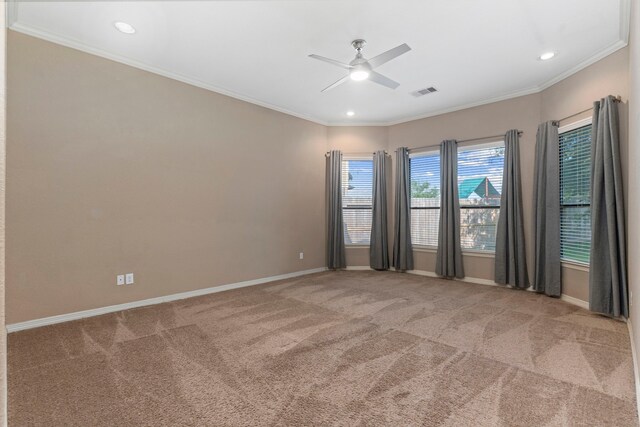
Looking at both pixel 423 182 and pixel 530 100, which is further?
pixel 423 182

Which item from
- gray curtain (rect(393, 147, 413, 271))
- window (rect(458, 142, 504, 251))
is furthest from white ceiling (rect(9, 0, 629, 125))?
gray curtain (rect(393, 147, 413, 271))

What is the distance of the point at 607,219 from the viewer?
130 inches

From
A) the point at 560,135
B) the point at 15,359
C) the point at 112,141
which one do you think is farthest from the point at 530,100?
the point at 15,359

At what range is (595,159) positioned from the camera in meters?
3.45

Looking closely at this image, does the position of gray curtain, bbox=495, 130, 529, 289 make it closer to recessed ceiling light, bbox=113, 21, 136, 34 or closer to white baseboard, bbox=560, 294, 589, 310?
white baseboard, bbox=560, 294, 589, 310

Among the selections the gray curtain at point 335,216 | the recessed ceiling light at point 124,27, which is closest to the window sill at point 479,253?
the gray curtain at point 335,216

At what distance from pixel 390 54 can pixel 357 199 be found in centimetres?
365

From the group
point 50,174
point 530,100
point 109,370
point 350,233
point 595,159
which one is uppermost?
point 530,100

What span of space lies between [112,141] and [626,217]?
18.8 feet

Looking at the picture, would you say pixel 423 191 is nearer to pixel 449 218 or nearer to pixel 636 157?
pixel 449 218

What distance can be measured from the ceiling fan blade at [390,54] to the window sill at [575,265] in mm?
3462

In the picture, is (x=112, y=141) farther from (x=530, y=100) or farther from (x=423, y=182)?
(x=530, y=100)

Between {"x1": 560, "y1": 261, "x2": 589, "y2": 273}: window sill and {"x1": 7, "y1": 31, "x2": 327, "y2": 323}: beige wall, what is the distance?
4.16 m

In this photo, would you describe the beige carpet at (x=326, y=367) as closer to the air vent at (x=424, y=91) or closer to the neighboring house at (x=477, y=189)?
the neighboring house at (x=477, y=189)
